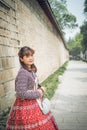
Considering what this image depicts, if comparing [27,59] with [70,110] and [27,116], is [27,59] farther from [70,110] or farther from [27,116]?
[70,110]

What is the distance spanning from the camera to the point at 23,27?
7.27 meters

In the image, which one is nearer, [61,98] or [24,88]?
[24,88]

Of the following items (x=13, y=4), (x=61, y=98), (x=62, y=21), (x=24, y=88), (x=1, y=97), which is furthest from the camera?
(x=62, y=21)

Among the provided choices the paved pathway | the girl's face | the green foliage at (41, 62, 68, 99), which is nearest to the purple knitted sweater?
the girl's face

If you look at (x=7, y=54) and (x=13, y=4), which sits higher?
(x=13, y=4)

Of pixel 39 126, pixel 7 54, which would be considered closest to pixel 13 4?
pixel 7 54

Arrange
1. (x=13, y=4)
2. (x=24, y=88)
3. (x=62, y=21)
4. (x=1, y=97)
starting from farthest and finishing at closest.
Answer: (x=62, y=21)
(x=13, y=4)
(x=1, y=97)
(x=24, y=88)

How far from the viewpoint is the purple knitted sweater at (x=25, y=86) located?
2963 mm

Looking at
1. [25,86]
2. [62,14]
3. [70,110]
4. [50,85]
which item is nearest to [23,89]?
[25,86]

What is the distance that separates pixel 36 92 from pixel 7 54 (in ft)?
8.01

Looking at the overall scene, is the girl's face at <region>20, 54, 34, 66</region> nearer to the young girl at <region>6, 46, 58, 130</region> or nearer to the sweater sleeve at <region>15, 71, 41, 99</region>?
A: the young girl at <region>6, 46, 58, 130</region>

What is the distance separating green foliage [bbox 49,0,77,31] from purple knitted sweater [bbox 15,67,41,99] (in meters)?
39.1

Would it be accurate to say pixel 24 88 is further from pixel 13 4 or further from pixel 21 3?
pixel 21 3

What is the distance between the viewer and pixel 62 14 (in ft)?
142
